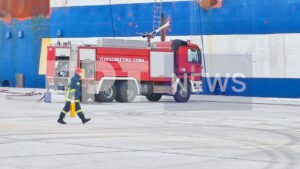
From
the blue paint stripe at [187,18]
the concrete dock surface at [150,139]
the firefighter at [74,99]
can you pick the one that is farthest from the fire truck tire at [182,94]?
the firefighter at [74,99]

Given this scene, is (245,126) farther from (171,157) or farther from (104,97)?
(104,97)

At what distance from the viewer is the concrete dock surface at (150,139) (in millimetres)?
11266

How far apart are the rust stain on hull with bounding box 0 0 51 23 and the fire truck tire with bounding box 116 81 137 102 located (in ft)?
55.7

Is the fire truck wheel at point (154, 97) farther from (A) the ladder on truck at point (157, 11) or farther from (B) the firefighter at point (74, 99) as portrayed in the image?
(B) the firefighter at point (74, 99)

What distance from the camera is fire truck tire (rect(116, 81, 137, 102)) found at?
1141 inches

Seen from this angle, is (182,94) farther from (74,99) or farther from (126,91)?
(74,99)

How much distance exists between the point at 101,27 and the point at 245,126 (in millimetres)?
23572

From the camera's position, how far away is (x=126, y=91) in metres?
29.1

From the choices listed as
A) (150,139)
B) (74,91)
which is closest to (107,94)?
(74,91)

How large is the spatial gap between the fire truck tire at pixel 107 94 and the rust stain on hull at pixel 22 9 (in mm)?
17179

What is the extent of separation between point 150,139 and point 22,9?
1299 inches

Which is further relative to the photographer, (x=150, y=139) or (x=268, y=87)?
(x=268, y=87)

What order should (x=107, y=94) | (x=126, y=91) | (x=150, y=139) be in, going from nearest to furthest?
(x=150, y=139)
(x=107, y=94)
(x=126, y=91)

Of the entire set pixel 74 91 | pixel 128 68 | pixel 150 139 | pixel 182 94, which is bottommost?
pixel 150 139
